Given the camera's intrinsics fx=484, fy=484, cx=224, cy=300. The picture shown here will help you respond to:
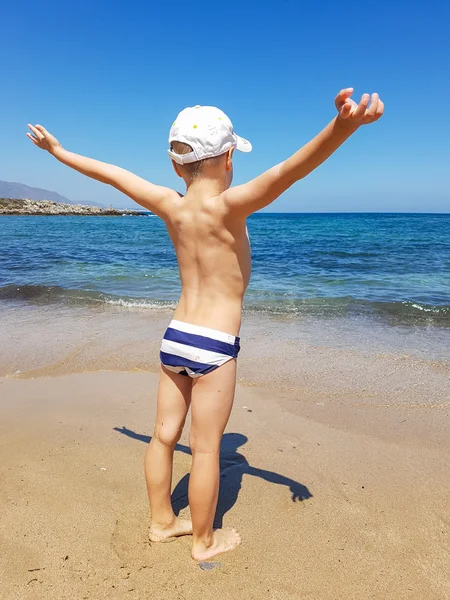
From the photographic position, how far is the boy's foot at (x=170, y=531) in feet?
7.77

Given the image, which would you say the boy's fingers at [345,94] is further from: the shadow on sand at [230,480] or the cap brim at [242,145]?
the shadow on sand at [230,480]

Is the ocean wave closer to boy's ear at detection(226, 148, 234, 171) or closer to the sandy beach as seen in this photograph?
the sandy beach

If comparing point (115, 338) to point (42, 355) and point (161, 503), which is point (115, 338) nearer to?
point (42, 355)

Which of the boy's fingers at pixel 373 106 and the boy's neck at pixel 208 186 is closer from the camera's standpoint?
the boy's fingers at pixel 373 106

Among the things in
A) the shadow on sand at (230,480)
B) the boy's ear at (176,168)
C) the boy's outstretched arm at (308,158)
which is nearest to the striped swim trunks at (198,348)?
the boy's outstretched arm at (308,158)

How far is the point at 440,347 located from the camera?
5.69 meters

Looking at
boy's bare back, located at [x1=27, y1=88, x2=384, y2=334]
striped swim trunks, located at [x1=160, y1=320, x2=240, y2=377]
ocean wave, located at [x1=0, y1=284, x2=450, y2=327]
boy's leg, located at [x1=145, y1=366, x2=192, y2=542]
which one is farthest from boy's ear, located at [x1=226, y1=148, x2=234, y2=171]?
ocean wave, located at [x1=0, y1=284, x2=450, y2=327]

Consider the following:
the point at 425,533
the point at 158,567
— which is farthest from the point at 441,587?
the point at 158,567

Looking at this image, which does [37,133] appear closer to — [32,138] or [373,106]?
[32,138]

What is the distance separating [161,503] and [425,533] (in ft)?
4.40

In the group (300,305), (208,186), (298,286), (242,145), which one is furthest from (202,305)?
(298,286)

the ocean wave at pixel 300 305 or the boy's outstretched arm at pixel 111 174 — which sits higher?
the boy's outstretched arm at pixel 111 174

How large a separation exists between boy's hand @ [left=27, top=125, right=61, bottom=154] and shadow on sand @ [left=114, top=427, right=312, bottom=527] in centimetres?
201

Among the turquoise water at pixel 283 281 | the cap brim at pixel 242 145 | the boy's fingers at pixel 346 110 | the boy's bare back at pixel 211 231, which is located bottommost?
the turquoise water at pixel 283 281
